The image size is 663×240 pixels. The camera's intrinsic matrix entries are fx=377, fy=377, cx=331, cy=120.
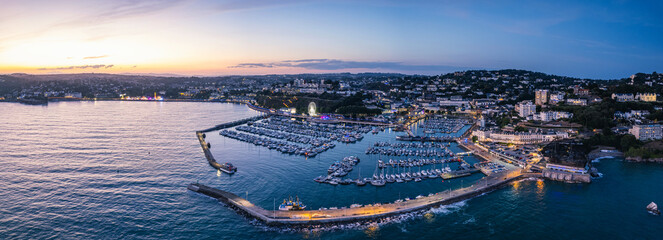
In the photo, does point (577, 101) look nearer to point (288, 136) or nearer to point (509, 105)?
point (509, 105)

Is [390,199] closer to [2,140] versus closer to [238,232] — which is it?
[238,232]

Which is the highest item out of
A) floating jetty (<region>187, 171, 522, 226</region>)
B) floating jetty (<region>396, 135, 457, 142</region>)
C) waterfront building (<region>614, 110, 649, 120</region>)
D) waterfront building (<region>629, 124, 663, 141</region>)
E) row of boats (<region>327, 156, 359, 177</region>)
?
waterfront building (<region>614, 110, 649, 120</region>)

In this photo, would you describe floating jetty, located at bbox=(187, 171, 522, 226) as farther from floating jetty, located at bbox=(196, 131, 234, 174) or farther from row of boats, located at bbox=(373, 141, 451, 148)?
row of boats, located at bbox=(373, 141, 451, 148)

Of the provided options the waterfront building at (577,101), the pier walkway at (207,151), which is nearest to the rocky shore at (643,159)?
the waterfront building at (577,101)

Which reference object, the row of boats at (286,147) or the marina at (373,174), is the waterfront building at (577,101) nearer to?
the marina at (373,174)

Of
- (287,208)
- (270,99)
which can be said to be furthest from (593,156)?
(270,99)

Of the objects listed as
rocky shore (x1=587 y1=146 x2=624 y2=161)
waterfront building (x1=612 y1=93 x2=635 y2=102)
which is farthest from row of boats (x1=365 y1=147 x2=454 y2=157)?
waterfront building (x1=612 y1=93 x2=635 y2=102)

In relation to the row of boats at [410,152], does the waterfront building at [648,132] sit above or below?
above
